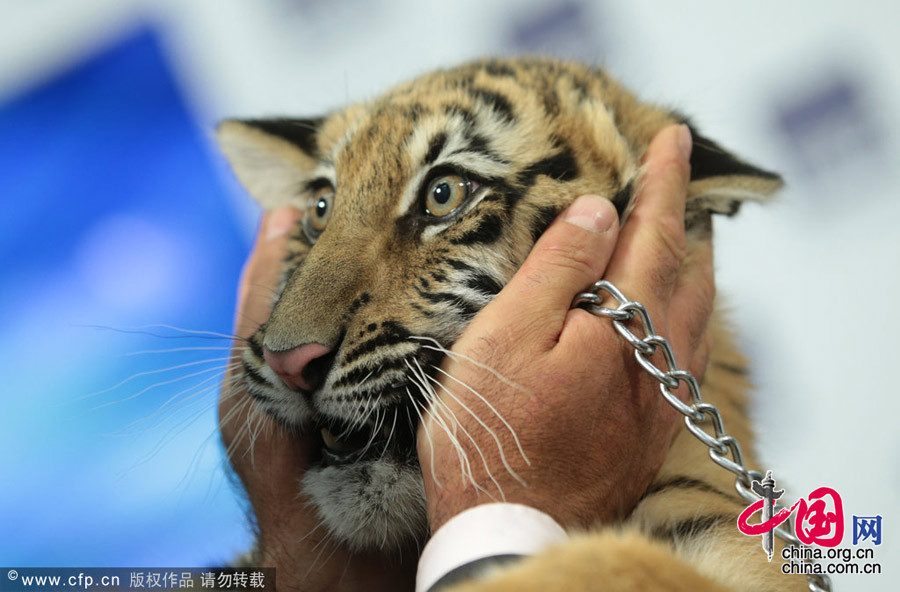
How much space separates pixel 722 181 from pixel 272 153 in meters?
0.95

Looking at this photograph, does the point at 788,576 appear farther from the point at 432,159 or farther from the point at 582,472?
the point at 432,159

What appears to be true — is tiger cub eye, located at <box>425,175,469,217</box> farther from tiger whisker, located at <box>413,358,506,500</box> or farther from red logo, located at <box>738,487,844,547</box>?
red logo, located at <box>738,487,844,547</box>

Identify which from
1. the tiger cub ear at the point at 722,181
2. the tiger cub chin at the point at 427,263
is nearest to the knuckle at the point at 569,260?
the tiger cub chin at the point at 427,263

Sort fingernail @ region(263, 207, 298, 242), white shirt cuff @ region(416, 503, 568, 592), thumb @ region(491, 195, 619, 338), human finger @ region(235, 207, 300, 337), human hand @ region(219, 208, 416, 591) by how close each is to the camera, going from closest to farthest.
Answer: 1. white shirt cuff @ region(416, 503, 568, 592)
2. thumb @ region(491, 195, 619, 338)
3. human hand @ region(219, 208, 416, 591)
4. human finger @ region(235, 207, 300, 337)
5. fingernail @ region(263, 207, 298, 242)

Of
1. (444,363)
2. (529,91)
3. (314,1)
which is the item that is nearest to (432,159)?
(529,91)

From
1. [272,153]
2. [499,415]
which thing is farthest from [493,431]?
[272,153]

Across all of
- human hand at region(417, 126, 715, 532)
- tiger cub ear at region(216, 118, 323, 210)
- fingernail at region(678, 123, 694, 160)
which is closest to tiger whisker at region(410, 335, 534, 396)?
human hand at region(417, 126, 715, 532)

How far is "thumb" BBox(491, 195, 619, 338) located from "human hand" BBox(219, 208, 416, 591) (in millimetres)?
456

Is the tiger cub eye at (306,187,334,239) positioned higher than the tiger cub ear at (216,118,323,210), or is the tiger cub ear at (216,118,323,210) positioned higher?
the tiger cub ear at (216,118,323,210)

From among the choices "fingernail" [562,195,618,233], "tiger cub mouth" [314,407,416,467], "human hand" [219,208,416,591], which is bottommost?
"human hand" [219,208,416,591]

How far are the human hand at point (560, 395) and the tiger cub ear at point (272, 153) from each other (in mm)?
718

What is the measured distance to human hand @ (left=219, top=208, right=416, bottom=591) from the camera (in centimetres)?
125

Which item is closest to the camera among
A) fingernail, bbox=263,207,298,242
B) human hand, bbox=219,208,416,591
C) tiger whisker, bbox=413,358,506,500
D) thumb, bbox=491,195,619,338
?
tiger whisker, bbox=413,358,506,500

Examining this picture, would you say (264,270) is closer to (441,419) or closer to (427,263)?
(427,263)
